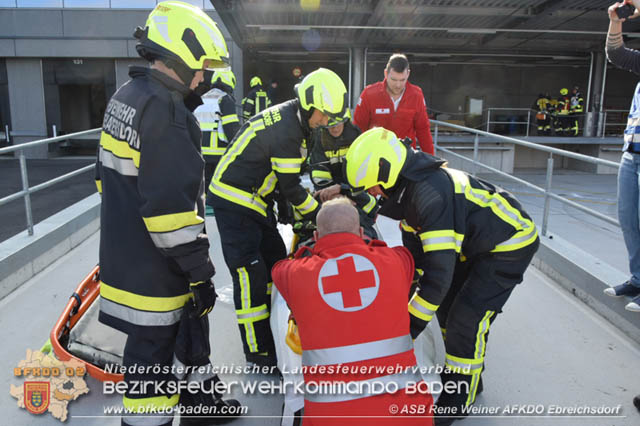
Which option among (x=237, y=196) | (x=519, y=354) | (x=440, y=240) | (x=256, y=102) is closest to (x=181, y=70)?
(x=237, y=196)

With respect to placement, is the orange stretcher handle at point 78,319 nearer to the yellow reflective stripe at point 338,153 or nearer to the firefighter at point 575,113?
the yellow reflective stripe at point 338,153

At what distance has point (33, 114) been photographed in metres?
16.0

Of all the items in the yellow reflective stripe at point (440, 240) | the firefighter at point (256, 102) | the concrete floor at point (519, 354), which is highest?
the firefighter at point (256, 102)

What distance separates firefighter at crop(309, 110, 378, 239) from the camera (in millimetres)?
3150

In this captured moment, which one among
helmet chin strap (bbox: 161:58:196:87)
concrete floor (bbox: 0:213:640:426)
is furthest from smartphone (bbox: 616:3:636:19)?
helmet chin strap (bbox: 161:58:196:87)

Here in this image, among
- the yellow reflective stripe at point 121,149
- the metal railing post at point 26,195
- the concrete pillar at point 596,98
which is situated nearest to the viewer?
the yellow reflective stripe at point 121,149

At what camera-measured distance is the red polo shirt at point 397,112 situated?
4.33m

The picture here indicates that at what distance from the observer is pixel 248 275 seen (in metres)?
2.75

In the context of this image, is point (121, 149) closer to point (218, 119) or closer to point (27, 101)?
point (218, 119)

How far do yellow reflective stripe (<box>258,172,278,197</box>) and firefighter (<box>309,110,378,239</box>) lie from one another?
1.39ft

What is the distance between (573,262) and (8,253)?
472cm

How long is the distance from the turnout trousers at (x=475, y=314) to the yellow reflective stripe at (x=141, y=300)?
1402 mm

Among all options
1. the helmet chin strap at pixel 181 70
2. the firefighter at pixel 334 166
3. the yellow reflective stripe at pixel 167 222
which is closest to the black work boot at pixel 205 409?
the yellow reflective stripe at pixel 167 222

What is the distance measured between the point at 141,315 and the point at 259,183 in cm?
117
